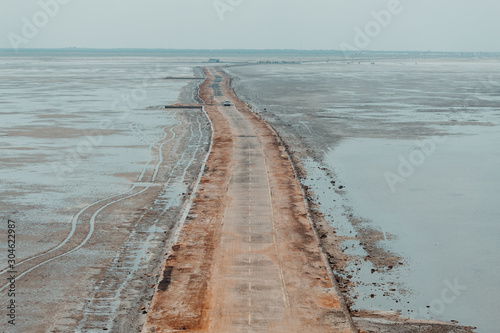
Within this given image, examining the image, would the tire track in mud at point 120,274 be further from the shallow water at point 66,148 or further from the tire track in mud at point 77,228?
the shallow water at point 66,148

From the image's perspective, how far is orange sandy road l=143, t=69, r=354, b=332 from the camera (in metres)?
19.8

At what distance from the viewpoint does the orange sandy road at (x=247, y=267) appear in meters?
19.8

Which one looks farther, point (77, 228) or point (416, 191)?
point (416, 191)

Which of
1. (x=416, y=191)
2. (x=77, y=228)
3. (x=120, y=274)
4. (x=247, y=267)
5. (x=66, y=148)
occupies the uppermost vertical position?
(x=66, y=148)

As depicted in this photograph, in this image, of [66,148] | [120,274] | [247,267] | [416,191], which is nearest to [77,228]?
[120,274]

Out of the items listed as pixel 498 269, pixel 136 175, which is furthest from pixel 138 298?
pixel 136 175

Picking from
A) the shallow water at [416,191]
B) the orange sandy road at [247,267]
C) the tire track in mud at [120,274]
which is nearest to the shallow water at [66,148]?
the tire track in mud at [120,274]

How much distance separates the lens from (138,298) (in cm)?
2189

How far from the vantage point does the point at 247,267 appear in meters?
23.8

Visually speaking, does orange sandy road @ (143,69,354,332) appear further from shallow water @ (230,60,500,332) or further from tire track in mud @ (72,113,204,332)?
shallow water @ (230,60,500,332)

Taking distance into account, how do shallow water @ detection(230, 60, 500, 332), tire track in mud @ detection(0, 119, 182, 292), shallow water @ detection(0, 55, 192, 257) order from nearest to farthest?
shallow water @ detection(230, 60, 500, 332)
tire track in mud @ detection(0, 119, 182, 292)
shallow water @ detection(0, 55, 192, 257)

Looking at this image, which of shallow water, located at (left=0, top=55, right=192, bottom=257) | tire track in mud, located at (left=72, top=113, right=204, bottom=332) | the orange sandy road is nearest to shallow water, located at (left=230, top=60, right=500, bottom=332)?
the orange sandy road

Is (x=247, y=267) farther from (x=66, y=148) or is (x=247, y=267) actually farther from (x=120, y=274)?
(x=66, y=148)

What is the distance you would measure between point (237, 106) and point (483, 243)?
55343mm
